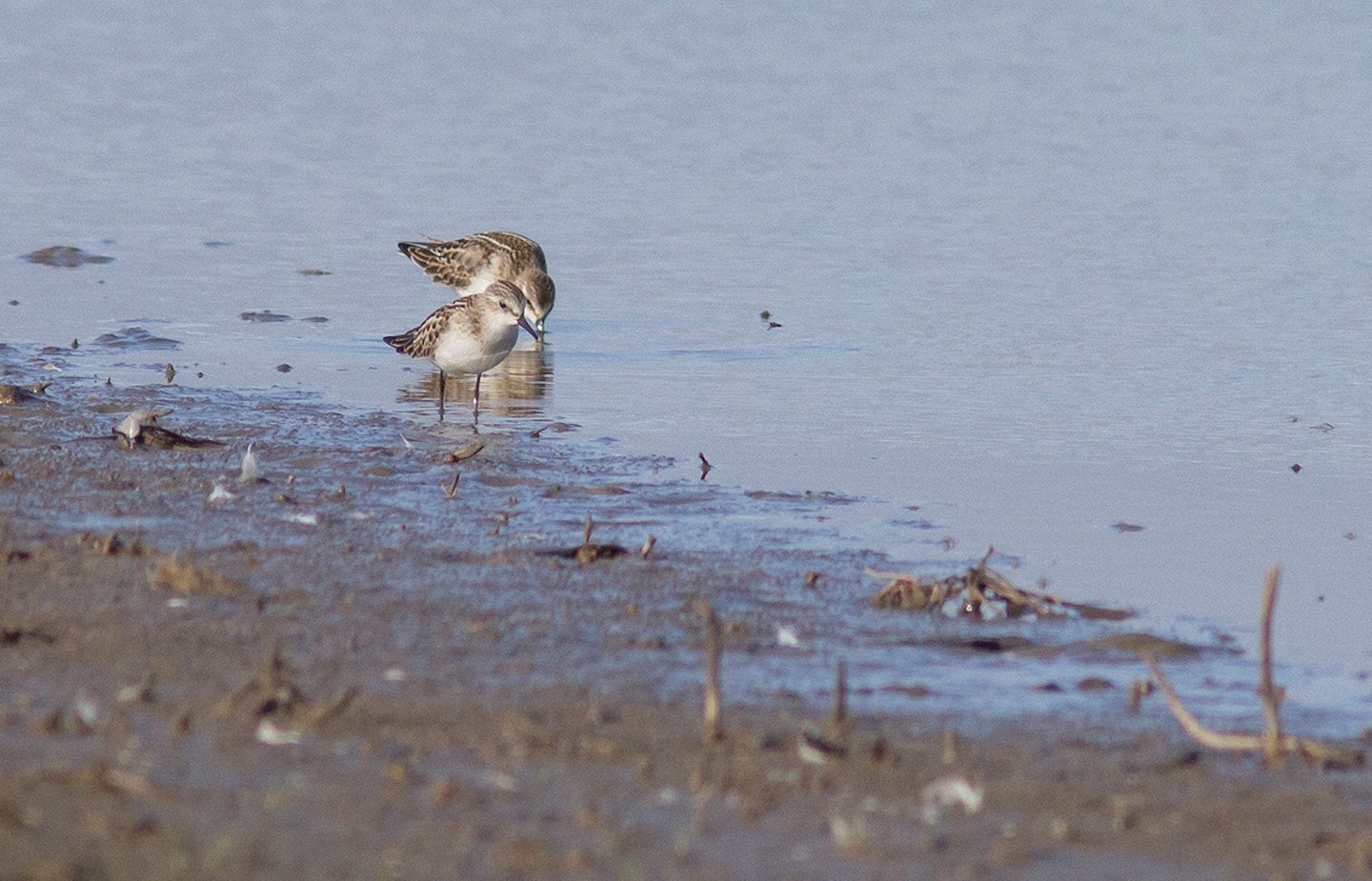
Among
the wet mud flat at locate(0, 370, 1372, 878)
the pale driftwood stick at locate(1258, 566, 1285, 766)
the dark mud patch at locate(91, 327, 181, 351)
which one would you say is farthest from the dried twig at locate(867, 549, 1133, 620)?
Result: the dark mud patch at locate(91, 327, 181, 351)

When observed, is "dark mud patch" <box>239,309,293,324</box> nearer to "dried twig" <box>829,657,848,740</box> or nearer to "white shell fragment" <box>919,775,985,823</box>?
"dried twig" <box>829,657,848,740</box>

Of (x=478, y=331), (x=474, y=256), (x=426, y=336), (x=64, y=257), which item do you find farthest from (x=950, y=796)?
(x=64, y=257)

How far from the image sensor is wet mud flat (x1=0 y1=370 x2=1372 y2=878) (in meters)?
4.54

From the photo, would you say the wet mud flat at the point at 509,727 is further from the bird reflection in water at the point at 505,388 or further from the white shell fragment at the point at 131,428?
the bird reflection in water at the point at 505,388

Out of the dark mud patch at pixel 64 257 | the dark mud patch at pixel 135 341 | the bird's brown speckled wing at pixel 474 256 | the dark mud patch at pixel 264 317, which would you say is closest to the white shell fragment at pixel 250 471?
the dark mud patch at pixel 135 341

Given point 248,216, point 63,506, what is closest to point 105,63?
point 248,216

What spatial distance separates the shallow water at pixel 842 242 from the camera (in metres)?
9.24

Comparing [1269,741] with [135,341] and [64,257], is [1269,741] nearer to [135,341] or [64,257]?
[135,341]

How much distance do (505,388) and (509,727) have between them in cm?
644

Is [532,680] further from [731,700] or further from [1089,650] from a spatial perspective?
[1089,650]

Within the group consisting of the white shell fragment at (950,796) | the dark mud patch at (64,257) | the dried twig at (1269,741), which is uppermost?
the dark mud patch at (64,257)

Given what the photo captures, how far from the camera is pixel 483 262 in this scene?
13.9 m

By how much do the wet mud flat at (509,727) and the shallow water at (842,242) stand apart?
1182mm

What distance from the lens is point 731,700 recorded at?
18.9ft
